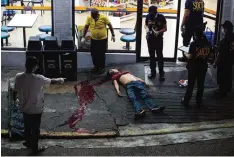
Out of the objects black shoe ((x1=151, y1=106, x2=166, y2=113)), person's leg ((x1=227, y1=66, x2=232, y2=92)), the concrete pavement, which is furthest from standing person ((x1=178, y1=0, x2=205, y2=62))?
the concrete pavement

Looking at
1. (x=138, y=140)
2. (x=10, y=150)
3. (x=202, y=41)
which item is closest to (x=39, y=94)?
(x=10, y=150)

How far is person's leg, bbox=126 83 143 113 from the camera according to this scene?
909 centimetres

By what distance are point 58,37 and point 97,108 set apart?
3062 mm

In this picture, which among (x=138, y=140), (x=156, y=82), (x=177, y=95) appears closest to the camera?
(x=138, y=140)

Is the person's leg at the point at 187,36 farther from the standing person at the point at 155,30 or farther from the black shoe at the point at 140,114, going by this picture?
the black shoe at the point at 140,114

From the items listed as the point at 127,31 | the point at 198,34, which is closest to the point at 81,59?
the point at 127,31

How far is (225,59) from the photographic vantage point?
9.52 meters

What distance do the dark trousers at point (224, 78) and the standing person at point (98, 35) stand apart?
9.44ft

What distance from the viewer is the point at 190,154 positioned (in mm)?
7418

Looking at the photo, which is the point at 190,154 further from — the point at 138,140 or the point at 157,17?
the point at 157,17

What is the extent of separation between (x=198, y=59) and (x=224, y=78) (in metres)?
1.17

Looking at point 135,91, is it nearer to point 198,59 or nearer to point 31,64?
point 198,59

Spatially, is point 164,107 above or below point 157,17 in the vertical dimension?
below

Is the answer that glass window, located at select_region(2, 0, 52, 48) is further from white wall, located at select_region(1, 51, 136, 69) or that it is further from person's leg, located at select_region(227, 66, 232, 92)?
person's leg, located at select_region(227, 66, 232, 92)
